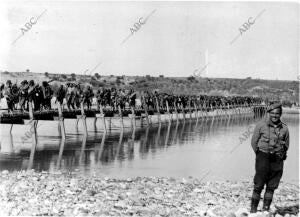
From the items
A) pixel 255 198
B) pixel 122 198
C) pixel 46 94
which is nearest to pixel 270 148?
pixel 255 198

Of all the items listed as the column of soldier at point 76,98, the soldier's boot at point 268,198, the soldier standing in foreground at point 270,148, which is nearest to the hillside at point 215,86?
the column of soldier at point 76,98

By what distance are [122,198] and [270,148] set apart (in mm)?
3199

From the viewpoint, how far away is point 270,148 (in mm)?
8852

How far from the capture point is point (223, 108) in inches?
2867

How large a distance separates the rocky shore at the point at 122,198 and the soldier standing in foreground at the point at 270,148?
1.96ft

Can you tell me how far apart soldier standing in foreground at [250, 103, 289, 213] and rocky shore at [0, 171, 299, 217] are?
0.60 meters

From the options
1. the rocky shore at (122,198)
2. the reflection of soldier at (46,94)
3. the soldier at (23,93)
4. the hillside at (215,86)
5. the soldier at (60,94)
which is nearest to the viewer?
the rocky shore at (122,198)

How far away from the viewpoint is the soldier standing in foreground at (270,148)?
29.1 ft

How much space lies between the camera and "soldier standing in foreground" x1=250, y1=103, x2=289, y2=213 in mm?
8867

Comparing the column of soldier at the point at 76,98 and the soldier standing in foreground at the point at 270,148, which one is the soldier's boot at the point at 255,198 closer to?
the soldier standing in foreground at the point at 270,148

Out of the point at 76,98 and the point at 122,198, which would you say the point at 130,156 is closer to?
the point at 122,198

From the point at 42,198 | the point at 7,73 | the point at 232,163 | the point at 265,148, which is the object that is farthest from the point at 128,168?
the point at 7,73

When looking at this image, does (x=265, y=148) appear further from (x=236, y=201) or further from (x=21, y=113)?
(x=21, y=113)

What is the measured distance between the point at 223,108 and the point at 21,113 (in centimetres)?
5154
